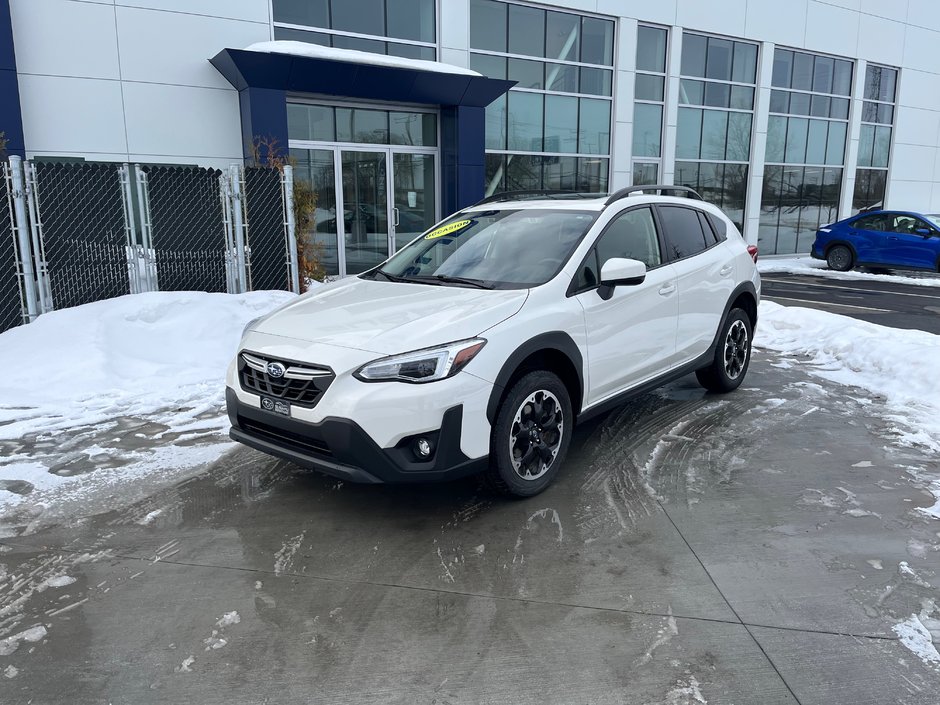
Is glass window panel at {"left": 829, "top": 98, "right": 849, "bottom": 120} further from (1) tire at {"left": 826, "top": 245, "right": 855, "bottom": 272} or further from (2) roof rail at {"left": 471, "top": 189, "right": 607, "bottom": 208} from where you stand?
(2) roof rail at {"left": 471, "top": 189, "right": 607, "bottom": 208}

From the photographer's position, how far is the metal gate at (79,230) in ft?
27.7

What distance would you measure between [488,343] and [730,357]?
3413 mm

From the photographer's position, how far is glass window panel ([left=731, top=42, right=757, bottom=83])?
62.2ft

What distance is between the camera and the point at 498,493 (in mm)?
4059

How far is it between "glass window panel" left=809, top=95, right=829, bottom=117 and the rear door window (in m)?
18.0

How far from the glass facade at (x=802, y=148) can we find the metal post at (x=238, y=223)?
619 inches

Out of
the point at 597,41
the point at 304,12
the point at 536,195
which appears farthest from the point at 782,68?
the point at 536,195

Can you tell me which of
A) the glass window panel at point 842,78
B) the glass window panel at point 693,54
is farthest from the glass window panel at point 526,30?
the glass window panel at point 842,78

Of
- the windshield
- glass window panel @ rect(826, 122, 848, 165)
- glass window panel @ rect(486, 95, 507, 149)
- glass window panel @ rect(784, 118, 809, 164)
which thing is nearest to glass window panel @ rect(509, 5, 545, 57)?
glass window panel @ rect(486, 95, 507, 149)

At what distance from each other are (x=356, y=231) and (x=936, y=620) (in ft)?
40.6

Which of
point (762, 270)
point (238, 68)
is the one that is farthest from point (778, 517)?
point (762, 270)

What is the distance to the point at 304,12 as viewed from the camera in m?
12.8

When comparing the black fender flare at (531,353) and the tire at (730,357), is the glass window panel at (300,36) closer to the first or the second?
the tire at (730,357)

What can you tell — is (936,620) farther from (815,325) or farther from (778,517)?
(815,325)
